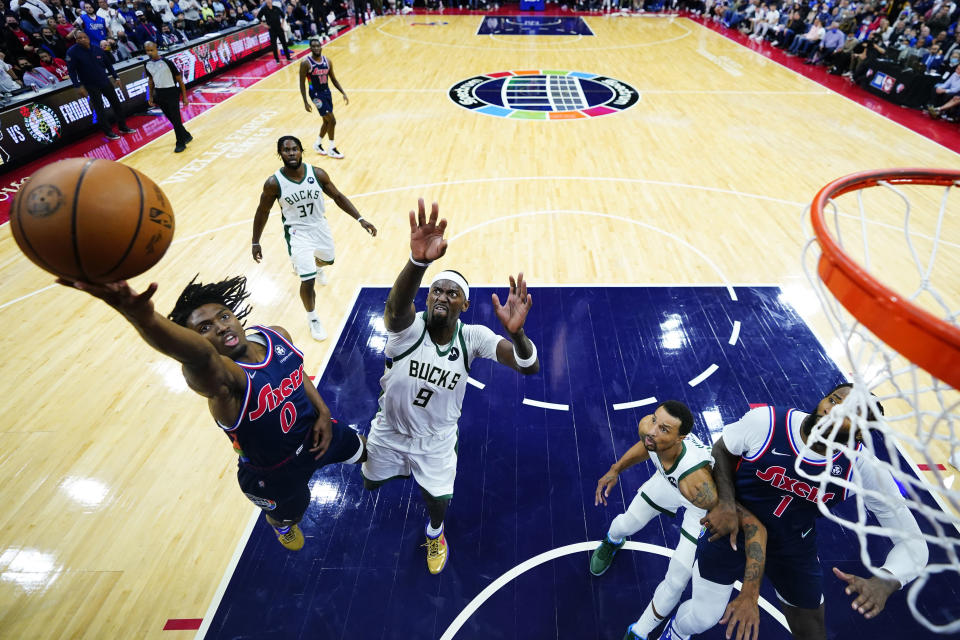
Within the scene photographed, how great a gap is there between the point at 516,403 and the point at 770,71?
51.1ft

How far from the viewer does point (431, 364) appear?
291cm

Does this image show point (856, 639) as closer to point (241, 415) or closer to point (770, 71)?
point (241, 415)

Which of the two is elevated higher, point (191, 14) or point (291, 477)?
point (191, 14)

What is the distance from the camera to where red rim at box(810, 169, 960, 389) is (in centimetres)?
164

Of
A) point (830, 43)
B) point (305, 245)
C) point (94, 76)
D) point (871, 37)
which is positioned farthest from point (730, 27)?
point (305, 245)

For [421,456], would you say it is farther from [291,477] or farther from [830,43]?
[830,43]

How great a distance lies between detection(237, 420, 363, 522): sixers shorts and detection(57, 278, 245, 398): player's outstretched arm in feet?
2.34

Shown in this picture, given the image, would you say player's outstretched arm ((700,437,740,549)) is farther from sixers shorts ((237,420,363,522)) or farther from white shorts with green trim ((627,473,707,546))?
sixers shorts ((237,420,363,522))

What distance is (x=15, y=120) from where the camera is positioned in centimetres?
879

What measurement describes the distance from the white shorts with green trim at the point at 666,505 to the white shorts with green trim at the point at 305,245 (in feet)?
12.0

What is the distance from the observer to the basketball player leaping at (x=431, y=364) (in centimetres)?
263

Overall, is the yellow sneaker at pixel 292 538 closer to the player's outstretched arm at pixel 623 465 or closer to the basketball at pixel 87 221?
the player's outstretched arm at pixel 623 465

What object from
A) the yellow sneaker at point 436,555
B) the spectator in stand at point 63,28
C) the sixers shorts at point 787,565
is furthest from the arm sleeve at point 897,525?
the spectator in stand at point 63,28

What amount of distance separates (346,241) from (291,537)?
4.50 m
